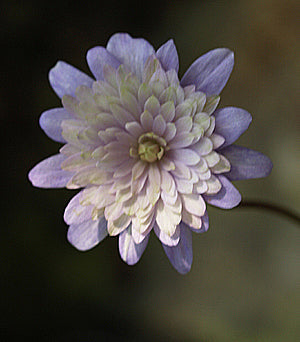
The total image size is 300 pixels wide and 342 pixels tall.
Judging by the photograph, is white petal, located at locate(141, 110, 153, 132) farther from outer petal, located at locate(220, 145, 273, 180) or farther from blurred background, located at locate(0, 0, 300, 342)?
blurred background, located at locate(0, 0, 300, 342)

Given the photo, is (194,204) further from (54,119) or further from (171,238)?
(54,119)

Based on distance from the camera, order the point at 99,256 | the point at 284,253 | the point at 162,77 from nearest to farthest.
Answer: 1. the point at 162,77
2. the point at 284,253
3. the point at 99,256

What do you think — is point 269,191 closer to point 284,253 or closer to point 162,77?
point 284,253

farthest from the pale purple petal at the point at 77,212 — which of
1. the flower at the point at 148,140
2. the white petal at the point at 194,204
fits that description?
the white petal at the point at 194,204

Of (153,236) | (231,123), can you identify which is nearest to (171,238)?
(231,123)

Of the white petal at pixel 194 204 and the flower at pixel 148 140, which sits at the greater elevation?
the flower at pixel 148 140

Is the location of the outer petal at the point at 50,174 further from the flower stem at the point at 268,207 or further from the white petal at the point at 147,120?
the flower stem at the point at 268,207

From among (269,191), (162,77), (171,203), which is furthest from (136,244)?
(269,191)
